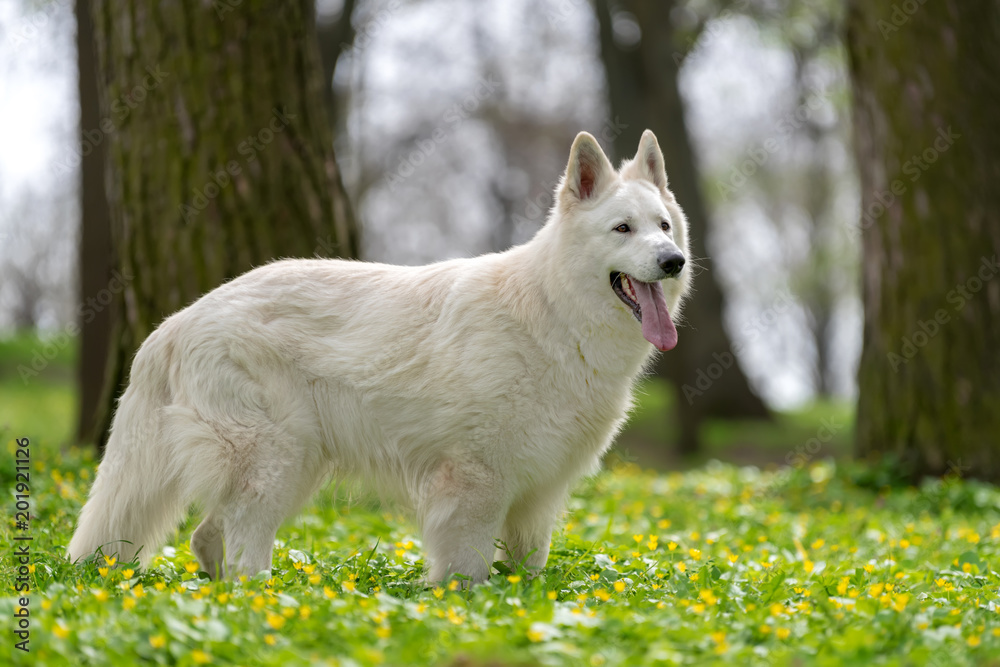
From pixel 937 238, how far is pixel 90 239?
918 centimetres

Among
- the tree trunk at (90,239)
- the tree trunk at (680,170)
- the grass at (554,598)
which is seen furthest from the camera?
the tree trunk at (680,170)

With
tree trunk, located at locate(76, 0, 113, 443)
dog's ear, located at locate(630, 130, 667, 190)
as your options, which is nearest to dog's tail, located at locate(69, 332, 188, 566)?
dog's ear, located at locate(630, 130, 667, 190)

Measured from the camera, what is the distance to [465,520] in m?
4.32

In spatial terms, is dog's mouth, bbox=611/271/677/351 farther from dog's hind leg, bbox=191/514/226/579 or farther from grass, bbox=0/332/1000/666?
dog's hind leg, bbox=191/514/226/579

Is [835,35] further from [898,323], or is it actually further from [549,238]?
[549,238]

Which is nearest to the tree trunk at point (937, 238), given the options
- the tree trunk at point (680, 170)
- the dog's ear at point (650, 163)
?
the dog's ear at point (650, 163)

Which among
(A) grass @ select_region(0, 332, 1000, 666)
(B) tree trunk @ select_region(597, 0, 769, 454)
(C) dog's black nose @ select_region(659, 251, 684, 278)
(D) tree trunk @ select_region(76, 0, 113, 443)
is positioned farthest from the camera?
(B) tree trunk @ select_region(597, 0, 769, 454)

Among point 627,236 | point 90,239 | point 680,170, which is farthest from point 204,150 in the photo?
point 680,170

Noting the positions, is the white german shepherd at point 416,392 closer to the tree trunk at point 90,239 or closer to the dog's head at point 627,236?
the dog's head at point 627,236

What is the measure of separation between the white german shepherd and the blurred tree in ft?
5.67

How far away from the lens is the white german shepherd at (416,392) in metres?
4.32

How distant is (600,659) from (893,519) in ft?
16.9

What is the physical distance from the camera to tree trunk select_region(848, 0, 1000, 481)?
332 inches

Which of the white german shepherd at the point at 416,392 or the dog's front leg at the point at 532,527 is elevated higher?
the white german shepherd at the point at 416,392
